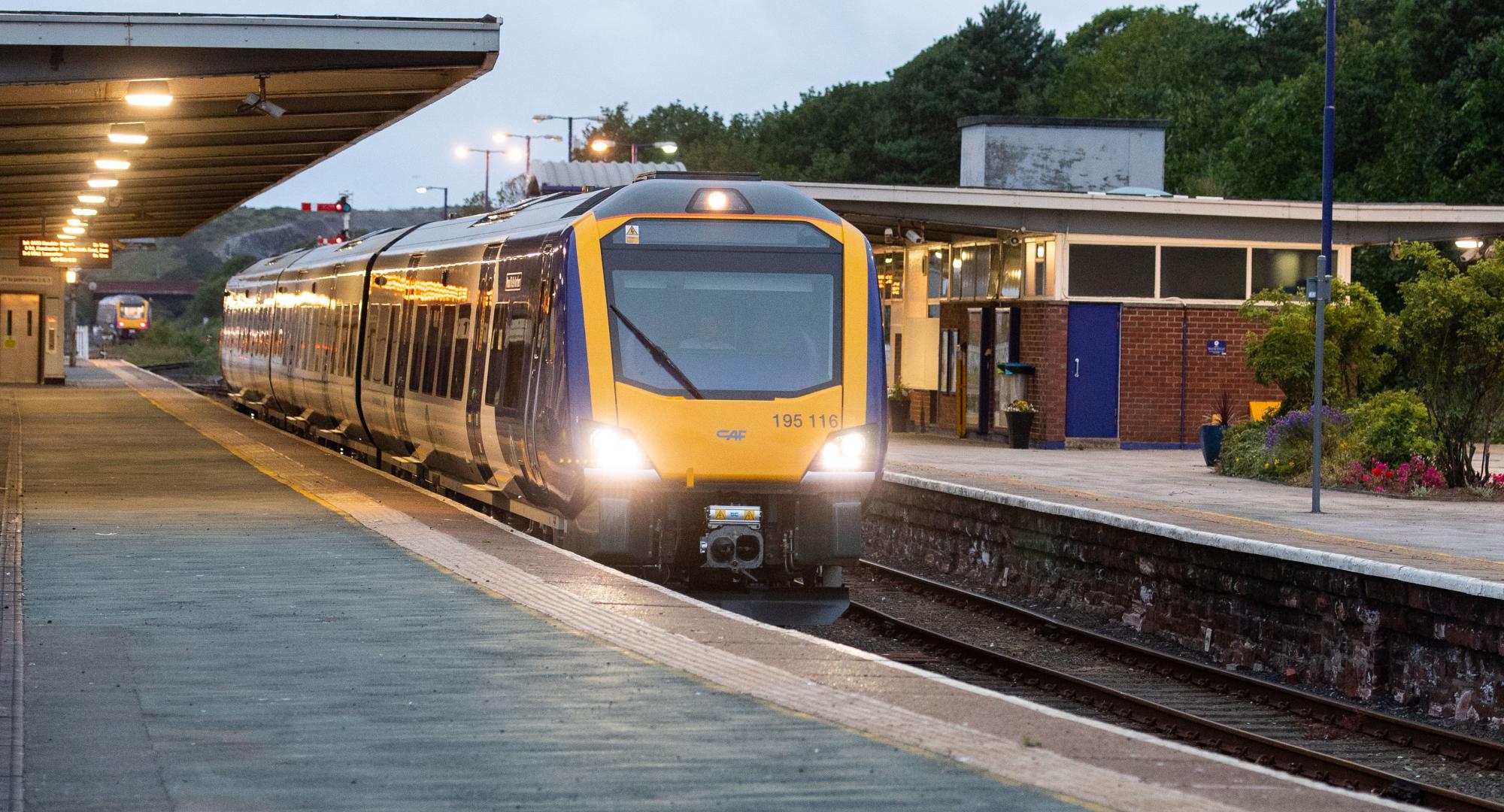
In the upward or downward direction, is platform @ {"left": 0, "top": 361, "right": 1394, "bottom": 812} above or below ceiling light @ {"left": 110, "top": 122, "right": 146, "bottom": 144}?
below

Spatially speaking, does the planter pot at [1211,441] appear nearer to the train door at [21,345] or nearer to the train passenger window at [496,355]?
the train passenger window at [496,355]

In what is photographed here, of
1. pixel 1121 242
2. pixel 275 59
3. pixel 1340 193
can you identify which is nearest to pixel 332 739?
pixel 275 59

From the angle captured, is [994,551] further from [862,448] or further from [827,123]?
[827,123]

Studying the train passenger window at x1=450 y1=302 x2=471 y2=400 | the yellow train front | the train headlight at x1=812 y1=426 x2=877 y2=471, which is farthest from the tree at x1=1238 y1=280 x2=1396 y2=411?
the train headlight at x1=812 y1=426 x2=877 y2=471

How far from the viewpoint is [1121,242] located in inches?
1133

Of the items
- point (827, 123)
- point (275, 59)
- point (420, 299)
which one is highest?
point (827, 123)

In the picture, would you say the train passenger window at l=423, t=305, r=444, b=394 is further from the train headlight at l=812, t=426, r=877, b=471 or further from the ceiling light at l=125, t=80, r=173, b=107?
the train headlight at l=812, t=426, r=877, b=471

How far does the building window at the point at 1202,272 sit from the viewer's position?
2891 cm

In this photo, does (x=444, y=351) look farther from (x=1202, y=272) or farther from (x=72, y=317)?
(x=72, y=317)

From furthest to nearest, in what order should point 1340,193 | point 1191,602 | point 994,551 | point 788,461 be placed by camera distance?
point 1340,193
point 994,551
point 1191,602
point 788,461

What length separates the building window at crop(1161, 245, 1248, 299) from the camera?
94.8ft

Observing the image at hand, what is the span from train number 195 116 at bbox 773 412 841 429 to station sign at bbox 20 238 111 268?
34.8 m

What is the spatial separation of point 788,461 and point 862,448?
549 mm

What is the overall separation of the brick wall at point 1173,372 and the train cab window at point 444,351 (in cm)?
1367
